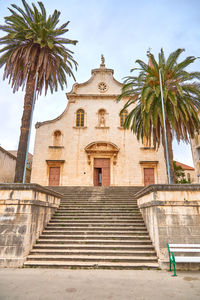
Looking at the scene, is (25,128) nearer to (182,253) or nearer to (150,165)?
(182,253)

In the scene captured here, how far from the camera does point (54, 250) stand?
7.09 metres

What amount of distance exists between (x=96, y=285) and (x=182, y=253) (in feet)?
10.3

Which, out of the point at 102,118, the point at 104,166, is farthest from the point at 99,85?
the point at 104,166

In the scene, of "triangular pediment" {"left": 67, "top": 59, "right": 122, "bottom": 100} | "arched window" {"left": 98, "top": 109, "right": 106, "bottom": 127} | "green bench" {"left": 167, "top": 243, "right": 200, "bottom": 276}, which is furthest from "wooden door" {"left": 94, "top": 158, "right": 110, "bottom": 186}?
"green bench" {"left": 167, "top": 243, "right": 200, "bottom": 276}

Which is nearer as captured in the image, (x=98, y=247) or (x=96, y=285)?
(x=96, y=285)

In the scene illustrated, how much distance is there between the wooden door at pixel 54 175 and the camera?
19.0m

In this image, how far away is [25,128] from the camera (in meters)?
11.6

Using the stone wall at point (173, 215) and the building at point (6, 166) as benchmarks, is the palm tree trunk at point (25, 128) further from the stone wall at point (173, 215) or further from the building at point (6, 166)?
the building at point (6, 166)

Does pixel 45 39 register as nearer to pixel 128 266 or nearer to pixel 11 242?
pixel 11 242

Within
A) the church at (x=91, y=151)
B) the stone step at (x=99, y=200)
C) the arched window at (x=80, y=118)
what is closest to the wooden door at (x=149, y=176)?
the church at (x=91, y=151)

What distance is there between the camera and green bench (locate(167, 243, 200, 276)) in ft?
18.9

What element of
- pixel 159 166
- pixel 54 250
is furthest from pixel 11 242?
pixel 159 166

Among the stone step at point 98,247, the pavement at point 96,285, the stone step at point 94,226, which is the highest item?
the stone step at point 94,226

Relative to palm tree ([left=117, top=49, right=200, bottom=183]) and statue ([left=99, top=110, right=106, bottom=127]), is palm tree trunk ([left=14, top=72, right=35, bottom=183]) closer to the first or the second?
palm tree ([left=117, top=49, right=200, bottom=183])
